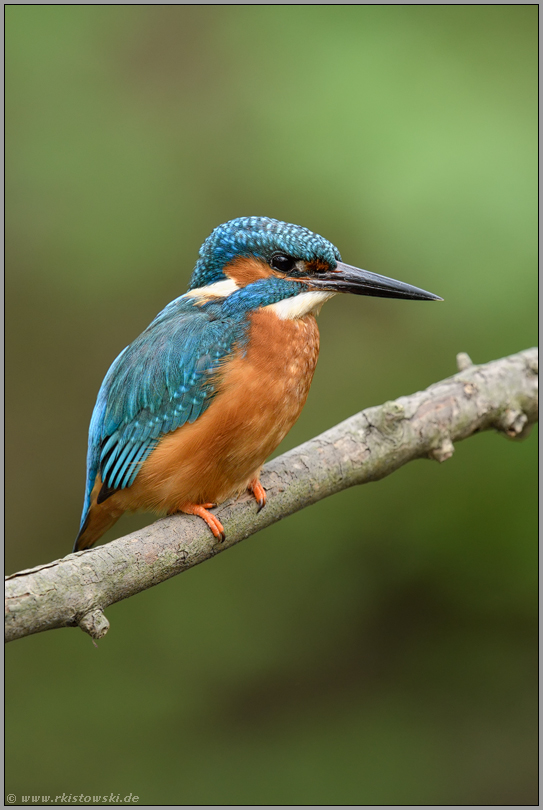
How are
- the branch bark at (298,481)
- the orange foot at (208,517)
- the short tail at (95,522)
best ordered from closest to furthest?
the branch bark at (298,481) < the orange foot at (208,517) < the short tail at (95,522)

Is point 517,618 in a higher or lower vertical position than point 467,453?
lower

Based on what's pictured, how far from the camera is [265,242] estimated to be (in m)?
1.88

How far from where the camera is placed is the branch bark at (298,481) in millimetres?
1450

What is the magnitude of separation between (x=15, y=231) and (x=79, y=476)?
3.41 feet

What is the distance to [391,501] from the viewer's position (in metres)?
2.96

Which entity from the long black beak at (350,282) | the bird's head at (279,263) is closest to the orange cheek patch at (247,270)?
the bird's head at (279,263)

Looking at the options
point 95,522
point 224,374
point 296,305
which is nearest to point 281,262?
point 296,305

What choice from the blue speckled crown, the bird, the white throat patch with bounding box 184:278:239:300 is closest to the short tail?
the bird

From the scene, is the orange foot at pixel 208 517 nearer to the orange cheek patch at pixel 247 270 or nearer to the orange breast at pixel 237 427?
the orange breast at pixel 237 427

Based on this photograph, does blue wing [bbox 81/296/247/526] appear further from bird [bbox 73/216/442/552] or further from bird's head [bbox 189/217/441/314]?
bird's head [bbox 189/217/441/314]

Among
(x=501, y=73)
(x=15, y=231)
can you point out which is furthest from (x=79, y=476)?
(x=501, y=73)

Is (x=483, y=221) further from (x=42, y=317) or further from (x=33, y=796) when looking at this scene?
(x=33, y=796)

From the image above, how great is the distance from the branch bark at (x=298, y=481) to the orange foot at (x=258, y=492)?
0.06ft

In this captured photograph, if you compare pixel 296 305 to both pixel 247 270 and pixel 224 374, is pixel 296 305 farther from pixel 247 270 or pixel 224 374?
pixel 224 374
